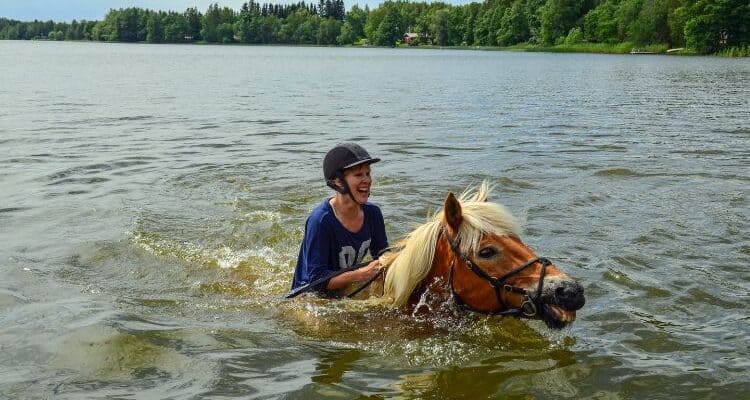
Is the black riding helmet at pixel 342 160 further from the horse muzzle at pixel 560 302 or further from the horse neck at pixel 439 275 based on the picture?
the horse muzzle at pixel 560 302

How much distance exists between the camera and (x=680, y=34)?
354 feet

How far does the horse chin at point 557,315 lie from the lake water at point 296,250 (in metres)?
0.74

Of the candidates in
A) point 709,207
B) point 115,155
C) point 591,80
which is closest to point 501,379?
point 709,207

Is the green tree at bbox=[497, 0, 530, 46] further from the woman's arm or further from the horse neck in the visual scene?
the horse neck

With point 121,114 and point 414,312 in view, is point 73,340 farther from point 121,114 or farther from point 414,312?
point 121,114

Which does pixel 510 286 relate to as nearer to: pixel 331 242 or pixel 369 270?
pixel 369 270

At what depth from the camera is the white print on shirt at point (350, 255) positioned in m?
6.69

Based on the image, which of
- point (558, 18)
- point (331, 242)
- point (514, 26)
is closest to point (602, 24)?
point (558, 18)

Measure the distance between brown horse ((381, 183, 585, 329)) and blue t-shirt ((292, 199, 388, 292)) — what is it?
68cm

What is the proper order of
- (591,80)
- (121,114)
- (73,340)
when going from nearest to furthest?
(73,340) → (121,114) → (591,80)

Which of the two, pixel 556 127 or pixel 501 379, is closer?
pixel 501 379

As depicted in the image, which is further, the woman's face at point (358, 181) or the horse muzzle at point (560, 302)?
the woman's face at point (358, 181)

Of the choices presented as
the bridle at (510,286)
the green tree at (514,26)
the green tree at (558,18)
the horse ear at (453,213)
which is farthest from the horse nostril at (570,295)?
the green tree at (514,26)

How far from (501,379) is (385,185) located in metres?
8.56
